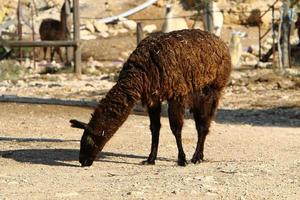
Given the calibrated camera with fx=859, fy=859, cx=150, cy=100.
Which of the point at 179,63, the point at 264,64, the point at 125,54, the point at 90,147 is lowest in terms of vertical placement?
the point at 125,54

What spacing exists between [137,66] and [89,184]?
6.57ft

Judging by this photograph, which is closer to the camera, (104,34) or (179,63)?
(179,63)

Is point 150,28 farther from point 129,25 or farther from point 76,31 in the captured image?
point 76,31

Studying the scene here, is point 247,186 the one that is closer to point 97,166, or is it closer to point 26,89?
point 97,166

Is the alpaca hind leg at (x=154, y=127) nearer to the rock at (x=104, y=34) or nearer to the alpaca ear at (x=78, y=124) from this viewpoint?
the alpaca ear at (x=78, y=124)

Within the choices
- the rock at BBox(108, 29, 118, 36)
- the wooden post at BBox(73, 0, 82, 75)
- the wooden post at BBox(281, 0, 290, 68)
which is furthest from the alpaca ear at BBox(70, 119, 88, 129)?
the rock at BBox(108, 29, 118, 36)

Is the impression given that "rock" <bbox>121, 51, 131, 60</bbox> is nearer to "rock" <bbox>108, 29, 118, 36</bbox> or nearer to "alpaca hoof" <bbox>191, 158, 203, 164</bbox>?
"rock" <bbox>108, 29, 118, 36</bbox>

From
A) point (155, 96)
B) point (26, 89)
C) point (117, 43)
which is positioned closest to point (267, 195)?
point (155, 96)

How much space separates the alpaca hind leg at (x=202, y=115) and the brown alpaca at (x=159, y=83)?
127 millimetres

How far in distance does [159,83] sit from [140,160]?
1269 millimetres

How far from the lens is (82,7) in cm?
3784

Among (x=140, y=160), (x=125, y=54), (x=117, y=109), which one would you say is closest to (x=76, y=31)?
(x=125, y=54)

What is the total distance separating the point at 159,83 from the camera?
33.3 feet

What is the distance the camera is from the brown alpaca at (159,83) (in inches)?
401
